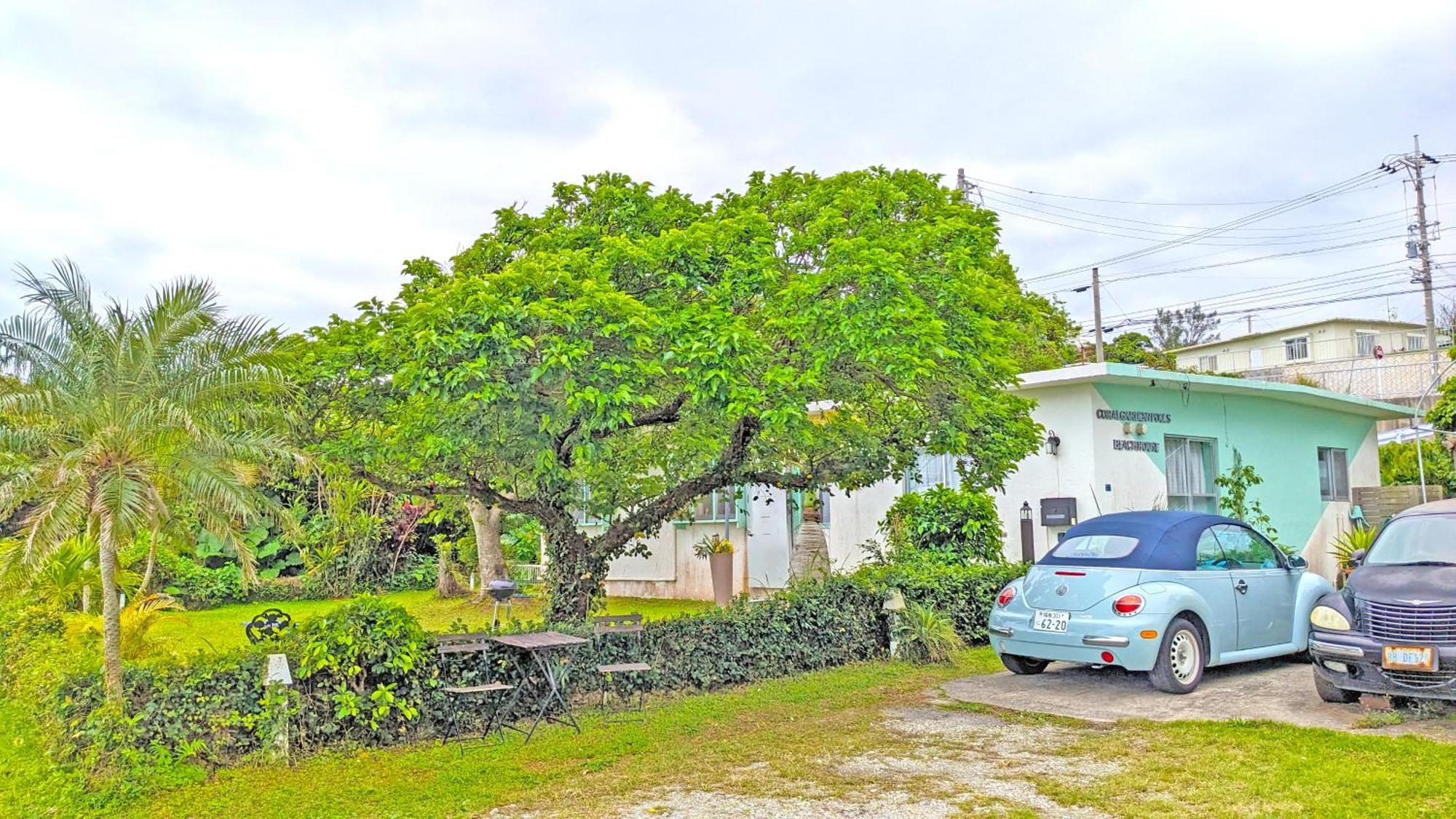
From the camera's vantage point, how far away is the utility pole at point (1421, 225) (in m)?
34.7

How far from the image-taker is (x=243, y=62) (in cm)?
988

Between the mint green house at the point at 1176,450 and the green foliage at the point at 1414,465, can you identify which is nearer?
the mint green house at the point at 1176,450

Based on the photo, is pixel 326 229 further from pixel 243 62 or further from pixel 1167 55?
pixel 1167 55

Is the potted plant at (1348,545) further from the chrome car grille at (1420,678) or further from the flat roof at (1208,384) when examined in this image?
the chrome car grille at (1420,678)

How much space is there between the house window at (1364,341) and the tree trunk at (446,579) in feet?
119

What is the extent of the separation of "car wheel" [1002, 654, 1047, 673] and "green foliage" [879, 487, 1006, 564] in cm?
308

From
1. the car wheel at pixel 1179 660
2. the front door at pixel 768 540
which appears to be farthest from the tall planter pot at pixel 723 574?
the car wheel at pixel 1179 660

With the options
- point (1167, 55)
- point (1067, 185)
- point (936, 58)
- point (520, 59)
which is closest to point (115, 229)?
point (520, 59)

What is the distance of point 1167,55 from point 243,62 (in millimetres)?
9629

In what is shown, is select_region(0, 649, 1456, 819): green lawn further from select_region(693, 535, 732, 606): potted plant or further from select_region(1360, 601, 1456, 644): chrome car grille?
select_region(693, 535, 732, 606): potted plant

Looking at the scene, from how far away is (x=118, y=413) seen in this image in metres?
7.24

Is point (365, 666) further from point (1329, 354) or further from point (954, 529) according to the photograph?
point (1329, 354)

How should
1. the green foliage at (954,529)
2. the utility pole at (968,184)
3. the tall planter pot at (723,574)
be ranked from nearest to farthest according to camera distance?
the green foliage at (954,529) < the tall planter pot at (723,574) < the utility pole at (968,184)

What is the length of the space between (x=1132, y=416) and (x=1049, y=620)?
6486 mm
